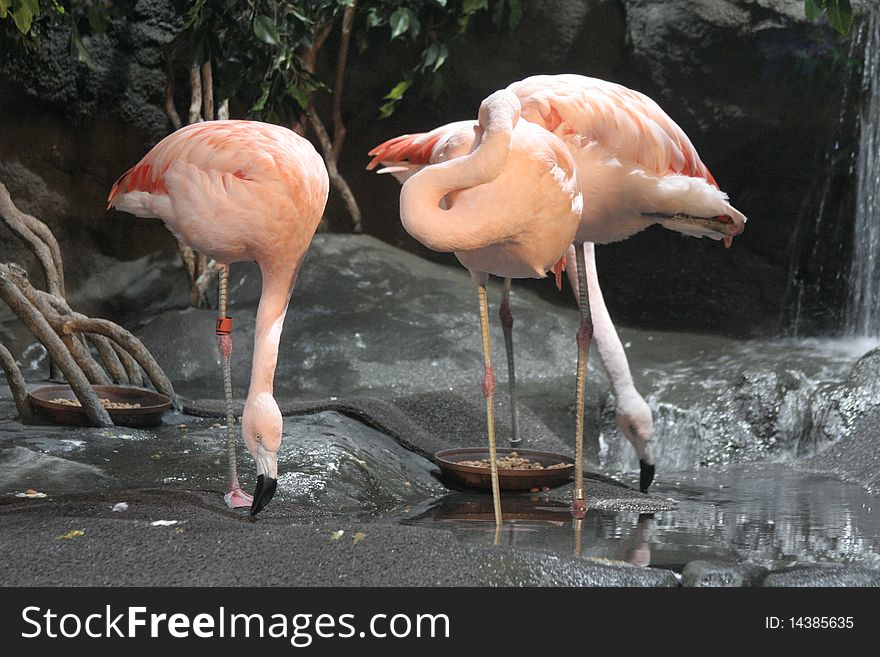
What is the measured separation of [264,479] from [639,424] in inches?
51.2

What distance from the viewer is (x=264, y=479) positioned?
2.85 metres

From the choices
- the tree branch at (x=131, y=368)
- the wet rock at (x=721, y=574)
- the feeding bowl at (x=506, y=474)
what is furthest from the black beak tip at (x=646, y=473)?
the tree branch at (x=131, y=368)

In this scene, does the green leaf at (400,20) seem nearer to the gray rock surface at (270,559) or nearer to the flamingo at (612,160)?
the flamingo at (612,160)

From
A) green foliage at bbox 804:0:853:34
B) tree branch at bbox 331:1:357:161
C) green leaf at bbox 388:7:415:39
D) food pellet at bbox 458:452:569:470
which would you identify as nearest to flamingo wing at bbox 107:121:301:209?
food pellet at bbox 458:452:569:470

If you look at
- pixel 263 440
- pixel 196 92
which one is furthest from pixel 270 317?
pixel 196 92

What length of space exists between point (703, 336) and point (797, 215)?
3.44 ft

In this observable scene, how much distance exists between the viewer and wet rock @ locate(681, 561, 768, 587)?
7.50 feet

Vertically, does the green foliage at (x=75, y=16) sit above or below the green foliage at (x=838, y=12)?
above

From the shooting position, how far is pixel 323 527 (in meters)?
2.54

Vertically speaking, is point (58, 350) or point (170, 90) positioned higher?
point (170, 90)

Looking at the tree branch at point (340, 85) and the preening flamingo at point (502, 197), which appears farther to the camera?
the tree branch at point (340, 85)

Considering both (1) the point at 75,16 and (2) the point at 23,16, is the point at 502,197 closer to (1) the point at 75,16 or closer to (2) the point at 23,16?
(2) the point at 23,16

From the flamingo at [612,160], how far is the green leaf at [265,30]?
6.68 feet

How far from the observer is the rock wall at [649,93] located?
653 centimetres
